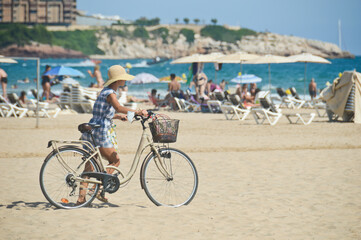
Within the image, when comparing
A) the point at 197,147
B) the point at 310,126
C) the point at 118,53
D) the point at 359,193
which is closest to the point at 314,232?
the point at 359,193

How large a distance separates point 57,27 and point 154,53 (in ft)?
92.9

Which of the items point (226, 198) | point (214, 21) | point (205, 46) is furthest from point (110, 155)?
point (214, 21)

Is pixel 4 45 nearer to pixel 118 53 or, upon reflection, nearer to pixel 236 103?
pixel 118 53

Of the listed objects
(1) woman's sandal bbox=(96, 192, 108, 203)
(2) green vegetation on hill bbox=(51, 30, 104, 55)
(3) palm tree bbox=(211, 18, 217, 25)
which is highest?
(3) palm tree bbox=(211, 18, 217, 25)

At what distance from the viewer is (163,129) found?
18.1 ft

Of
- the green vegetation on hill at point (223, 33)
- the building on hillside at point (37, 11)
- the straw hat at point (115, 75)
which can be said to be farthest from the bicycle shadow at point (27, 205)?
the building on hillside at point (37, 11)

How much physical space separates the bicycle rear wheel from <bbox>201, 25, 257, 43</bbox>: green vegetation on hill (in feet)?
582

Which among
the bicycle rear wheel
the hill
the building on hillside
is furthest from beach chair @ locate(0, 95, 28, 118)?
the building on hillside

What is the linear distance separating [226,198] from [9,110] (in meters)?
12.7

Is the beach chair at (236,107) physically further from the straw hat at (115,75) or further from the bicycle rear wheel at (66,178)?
the bicycle rear wheel at (66,178)

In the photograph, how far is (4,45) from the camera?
521ft

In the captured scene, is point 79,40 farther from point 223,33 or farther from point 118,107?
point 118,107

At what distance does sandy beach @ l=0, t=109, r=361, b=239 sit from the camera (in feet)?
16.4

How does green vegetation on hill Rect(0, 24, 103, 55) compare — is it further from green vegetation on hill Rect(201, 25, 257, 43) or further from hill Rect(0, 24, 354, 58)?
green vegetation on hill Rect(201, 25, 257, 43)
